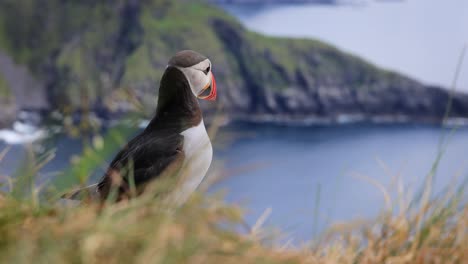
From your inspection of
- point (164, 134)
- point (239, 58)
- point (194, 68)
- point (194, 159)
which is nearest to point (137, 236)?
point (194, 159)

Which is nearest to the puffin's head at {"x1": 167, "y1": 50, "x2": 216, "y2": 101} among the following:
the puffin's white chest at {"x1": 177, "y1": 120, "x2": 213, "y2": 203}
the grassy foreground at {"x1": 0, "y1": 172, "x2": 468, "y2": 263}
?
the puffin's white chest at {"x1": 177, "y1": 120, "x2": 213, "y2": 203}

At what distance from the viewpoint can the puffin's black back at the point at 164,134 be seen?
6.98 feet

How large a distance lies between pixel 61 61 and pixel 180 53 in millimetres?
32120

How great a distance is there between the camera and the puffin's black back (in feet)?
6.98

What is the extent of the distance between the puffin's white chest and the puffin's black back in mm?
24

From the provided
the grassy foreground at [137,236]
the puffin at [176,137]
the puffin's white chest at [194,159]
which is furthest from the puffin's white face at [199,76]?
the grassy foreground at [137,236]

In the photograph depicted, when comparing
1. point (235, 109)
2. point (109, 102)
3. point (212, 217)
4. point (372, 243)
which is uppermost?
point (109, 102)

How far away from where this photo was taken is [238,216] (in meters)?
1.33

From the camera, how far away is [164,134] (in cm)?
221

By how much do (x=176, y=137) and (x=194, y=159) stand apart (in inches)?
4.9

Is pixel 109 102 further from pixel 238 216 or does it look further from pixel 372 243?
pixel 372 243

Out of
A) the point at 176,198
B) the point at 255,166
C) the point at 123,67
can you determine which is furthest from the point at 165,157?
the point at 123,67

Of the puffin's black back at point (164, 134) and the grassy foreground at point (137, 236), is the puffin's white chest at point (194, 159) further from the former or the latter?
the grassy foreground at point (137, 236)

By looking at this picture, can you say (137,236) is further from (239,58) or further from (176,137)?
(239,58)
